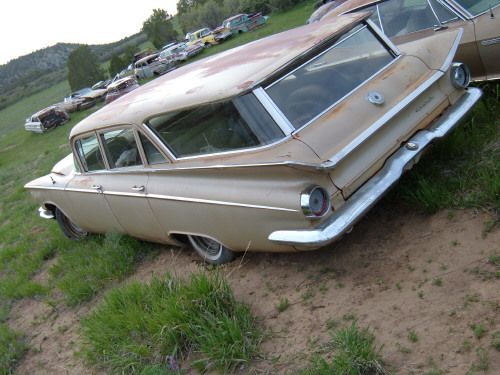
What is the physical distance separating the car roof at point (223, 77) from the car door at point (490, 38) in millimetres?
1412

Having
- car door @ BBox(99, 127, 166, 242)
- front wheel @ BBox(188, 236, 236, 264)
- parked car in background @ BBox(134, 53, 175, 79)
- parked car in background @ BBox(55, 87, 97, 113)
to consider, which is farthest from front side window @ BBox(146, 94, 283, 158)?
parked car in background @ BBox(134, 53, 175, 79)

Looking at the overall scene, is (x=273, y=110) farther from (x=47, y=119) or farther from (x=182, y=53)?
(x=182, y=53)

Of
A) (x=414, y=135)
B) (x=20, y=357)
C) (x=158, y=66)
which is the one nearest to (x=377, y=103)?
(x=414, y=135)

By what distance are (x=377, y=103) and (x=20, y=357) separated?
346 centimetres

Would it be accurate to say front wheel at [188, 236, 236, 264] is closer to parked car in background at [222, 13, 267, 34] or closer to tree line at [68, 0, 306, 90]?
parked car in background at [222, 13, 267, 34]

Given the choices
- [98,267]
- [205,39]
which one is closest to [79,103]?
[205,39]

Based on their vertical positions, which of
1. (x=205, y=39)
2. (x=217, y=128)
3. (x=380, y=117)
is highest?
(x=217, y=128)

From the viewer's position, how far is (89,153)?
5.09m

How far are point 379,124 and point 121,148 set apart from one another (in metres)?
2.25

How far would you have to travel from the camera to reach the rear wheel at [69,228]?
20.1 ft

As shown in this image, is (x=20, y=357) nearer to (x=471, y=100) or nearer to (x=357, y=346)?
(x=357, y=346)

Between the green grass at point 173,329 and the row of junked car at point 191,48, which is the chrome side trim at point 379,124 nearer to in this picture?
the green grass at point 173,329

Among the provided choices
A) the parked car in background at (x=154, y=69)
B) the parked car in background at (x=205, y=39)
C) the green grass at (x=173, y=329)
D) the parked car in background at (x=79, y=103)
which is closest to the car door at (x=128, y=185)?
the green grass at (x=173, y=329)

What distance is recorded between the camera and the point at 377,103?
11.9 feet
